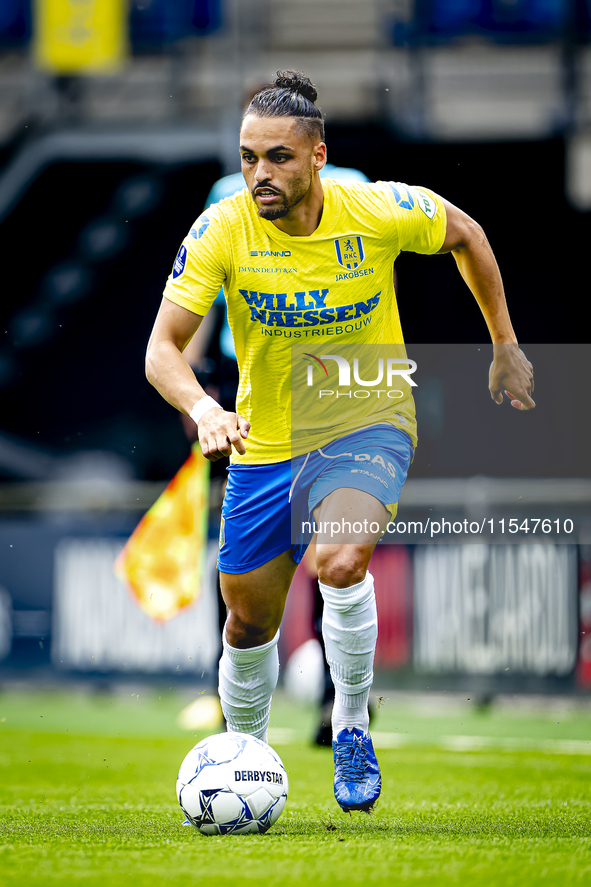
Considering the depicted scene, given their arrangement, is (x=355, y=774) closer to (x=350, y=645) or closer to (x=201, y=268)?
(x=350, y=645)

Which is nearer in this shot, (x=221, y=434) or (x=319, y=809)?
(x=221, y=434)

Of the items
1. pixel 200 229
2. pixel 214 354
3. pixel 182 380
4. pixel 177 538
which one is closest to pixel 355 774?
pixel 182 380

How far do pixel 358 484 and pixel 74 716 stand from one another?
152 inches

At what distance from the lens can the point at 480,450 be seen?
23.0 feet

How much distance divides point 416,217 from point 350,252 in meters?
0.27

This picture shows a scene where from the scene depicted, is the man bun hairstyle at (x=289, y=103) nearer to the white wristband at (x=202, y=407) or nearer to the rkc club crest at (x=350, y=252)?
the rkc club crest at (x=350, y=252)

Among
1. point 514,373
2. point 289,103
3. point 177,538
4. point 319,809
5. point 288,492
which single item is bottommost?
point 177,538

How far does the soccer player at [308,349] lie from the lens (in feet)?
11.2

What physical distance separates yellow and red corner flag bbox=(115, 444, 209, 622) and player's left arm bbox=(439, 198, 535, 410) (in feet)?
6.34

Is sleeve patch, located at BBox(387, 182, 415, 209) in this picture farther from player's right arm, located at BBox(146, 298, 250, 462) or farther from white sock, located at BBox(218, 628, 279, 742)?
white sock, located at BBox(218, 628, 279, 742)

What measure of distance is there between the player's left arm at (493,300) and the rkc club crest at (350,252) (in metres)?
0.36

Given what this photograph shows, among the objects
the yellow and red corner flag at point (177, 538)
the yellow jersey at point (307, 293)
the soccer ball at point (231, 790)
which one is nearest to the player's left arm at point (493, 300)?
the yellow jersey at point (307, 293)

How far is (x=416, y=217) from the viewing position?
3748 millimetres

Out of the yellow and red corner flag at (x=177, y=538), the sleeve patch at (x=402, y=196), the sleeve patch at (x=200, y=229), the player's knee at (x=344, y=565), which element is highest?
the sleeve patch at (x=402, y=196)
